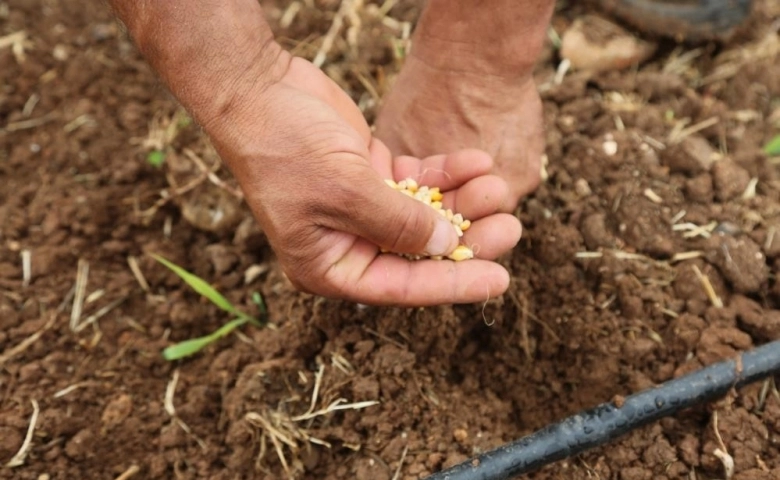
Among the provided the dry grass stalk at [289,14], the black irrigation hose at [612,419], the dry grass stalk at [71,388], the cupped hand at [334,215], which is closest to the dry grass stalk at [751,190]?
the black irrigation hose at [612,419]

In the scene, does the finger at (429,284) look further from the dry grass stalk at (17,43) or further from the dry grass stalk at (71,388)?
the dry grass stalk at (17,43)

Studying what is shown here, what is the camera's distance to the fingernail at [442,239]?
4.99 ft

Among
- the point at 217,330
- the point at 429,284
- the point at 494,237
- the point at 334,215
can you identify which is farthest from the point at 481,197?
the point at 217,330

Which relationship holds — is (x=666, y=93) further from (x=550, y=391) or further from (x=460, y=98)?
(x=550, y=391)

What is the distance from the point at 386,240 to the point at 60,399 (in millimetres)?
896

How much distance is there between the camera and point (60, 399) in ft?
5.72

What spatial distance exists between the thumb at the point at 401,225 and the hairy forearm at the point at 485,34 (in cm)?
55

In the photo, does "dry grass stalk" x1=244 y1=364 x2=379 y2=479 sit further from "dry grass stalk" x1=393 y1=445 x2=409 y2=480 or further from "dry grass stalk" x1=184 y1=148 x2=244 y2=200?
"dry grass stalk" x1=184 y1=148 x2=244 y2=200

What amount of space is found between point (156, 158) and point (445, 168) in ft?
3.06

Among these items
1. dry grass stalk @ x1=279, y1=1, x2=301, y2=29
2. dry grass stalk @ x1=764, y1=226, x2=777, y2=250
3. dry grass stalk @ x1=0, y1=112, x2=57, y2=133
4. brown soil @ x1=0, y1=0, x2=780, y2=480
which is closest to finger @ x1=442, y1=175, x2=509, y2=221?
brown soil @ x1=0, y1=0, x2=780, y2=480

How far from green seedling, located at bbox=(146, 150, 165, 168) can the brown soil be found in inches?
1.3

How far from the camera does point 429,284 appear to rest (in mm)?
1513

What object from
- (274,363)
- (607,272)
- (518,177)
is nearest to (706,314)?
(607,272)

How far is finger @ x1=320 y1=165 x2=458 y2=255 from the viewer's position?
1.42 m
